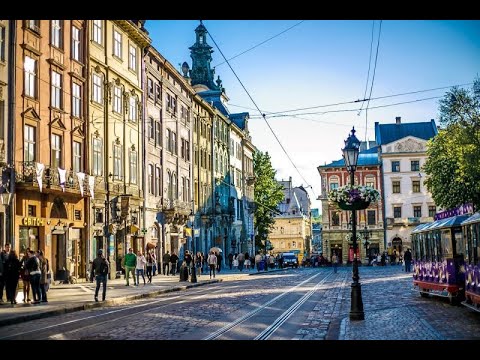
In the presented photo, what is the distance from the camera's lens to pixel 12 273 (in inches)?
859

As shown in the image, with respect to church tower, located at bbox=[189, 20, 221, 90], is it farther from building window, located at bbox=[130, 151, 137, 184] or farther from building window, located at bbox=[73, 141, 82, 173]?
building window, located at bbox=[73, 141, 82, 173]

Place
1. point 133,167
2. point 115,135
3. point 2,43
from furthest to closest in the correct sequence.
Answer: point 133,167
point 115,135
point 2,43

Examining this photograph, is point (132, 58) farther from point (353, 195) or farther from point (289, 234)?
point (289, 234)

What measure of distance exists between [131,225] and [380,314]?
25809 mm

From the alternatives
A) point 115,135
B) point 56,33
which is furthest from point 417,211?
point 56,33

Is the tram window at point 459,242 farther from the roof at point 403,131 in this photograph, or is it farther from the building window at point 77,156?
the roof at point 403,131

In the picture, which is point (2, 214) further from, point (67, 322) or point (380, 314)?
point (380, 314)

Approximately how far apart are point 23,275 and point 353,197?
11.3 meters

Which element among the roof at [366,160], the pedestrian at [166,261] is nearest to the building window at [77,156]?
the pedestrian at [166,261]

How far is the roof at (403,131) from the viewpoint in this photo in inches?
3548

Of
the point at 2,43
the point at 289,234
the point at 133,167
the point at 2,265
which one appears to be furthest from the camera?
the point at 289,234

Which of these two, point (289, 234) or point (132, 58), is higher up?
point (132, 58)

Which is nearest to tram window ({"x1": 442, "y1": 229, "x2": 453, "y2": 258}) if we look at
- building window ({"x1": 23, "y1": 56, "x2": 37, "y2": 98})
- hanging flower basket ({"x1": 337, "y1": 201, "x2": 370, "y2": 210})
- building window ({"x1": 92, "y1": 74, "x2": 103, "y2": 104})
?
hanging flower basket ({"x1": 337, "y1": 201, "x2": 370, "y2": 210})
